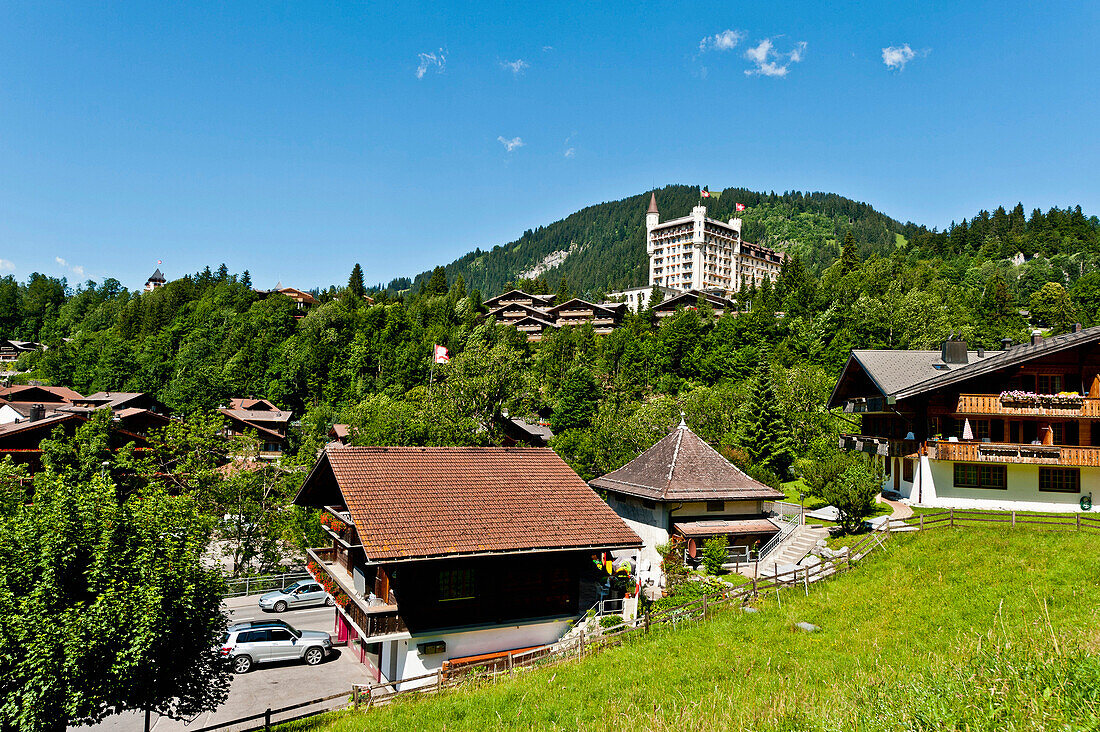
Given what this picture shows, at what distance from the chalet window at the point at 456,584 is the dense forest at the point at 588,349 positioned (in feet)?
84.5

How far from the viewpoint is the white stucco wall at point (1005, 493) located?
98.8ft

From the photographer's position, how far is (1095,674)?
7328 mm

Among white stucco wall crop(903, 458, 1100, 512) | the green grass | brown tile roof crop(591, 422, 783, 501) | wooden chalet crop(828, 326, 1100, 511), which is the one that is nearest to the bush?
brown tile roof crop(591, 422, 783, 501)

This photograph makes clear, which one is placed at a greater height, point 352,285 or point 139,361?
point 352,285

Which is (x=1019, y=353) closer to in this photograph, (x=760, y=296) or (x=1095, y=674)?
(x=1095, y=674)

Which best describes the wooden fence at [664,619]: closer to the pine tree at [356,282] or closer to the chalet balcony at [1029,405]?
the chalet balcony at [1029,405]

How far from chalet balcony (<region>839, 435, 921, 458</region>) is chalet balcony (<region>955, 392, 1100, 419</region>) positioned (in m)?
3.15

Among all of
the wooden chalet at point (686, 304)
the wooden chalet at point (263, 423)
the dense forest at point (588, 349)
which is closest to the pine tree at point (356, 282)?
the dense forest at point (588, 349)

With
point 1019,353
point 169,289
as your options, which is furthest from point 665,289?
point 1019,353

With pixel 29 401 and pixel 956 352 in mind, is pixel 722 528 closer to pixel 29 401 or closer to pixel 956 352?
pixel 956 352

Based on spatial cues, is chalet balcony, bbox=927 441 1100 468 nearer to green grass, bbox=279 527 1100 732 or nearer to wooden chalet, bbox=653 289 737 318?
green grass, bbox=279 527 1100 732

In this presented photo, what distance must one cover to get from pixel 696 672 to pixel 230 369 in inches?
3992

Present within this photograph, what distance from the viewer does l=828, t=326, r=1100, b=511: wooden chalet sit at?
29.7 metres

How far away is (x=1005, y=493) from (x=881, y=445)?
6.30 m
